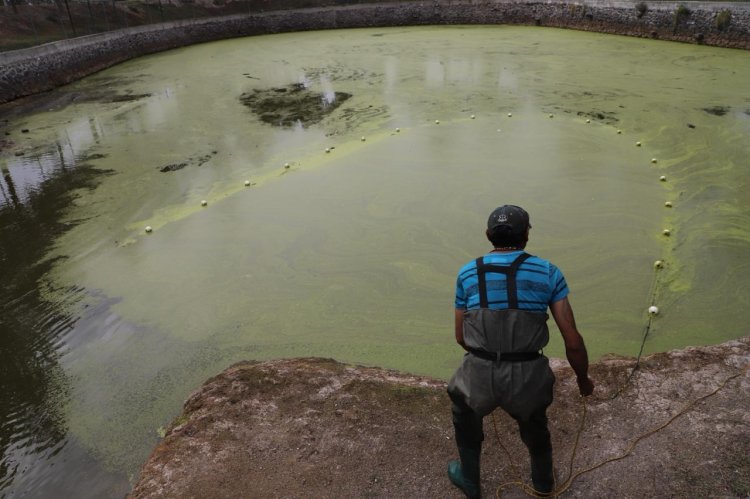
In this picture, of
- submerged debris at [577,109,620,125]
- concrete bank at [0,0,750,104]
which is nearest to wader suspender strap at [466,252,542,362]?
submerged debris at [577,109,620,125]

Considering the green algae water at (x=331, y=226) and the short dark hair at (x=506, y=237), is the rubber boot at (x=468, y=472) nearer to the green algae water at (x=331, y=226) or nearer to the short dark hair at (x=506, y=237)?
the short dark hair at (x=506, y=237)

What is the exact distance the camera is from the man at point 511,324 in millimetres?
1557

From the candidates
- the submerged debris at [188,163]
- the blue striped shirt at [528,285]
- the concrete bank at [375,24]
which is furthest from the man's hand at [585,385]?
the concrete bank at [375,24]

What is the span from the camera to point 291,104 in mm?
8945

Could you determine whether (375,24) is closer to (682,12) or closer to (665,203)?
(682,12)

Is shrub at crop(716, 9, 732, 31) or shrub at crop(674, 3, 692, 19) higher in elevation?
shrub at crop(674, 3, 692, 19)

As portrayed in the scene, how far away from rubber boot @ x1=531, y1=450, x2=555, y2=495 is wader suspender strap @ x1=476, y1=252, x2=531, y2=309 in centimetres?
56

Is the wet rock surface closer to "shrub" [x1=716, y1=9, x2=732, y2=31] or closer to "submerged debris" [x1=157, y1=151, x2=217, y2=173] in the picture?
"submerged debris" [x1=157, y1=151, x2=217, y2=173]

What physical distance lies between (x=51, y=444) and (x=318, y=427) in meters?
1.56

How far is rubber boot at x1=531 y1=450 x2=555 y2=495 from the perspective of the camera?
5.66 ft

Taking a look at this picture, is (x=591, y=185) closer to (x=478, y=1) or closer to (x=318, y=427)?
(x=318, y=427)

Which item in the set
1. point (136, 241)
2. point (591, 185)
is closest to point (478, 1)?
point (591, 185)

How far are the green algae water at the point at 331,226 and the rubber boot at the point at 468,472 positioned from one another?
3.73 feet

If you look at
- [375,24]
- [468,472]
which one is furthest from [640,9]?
[468,472]
